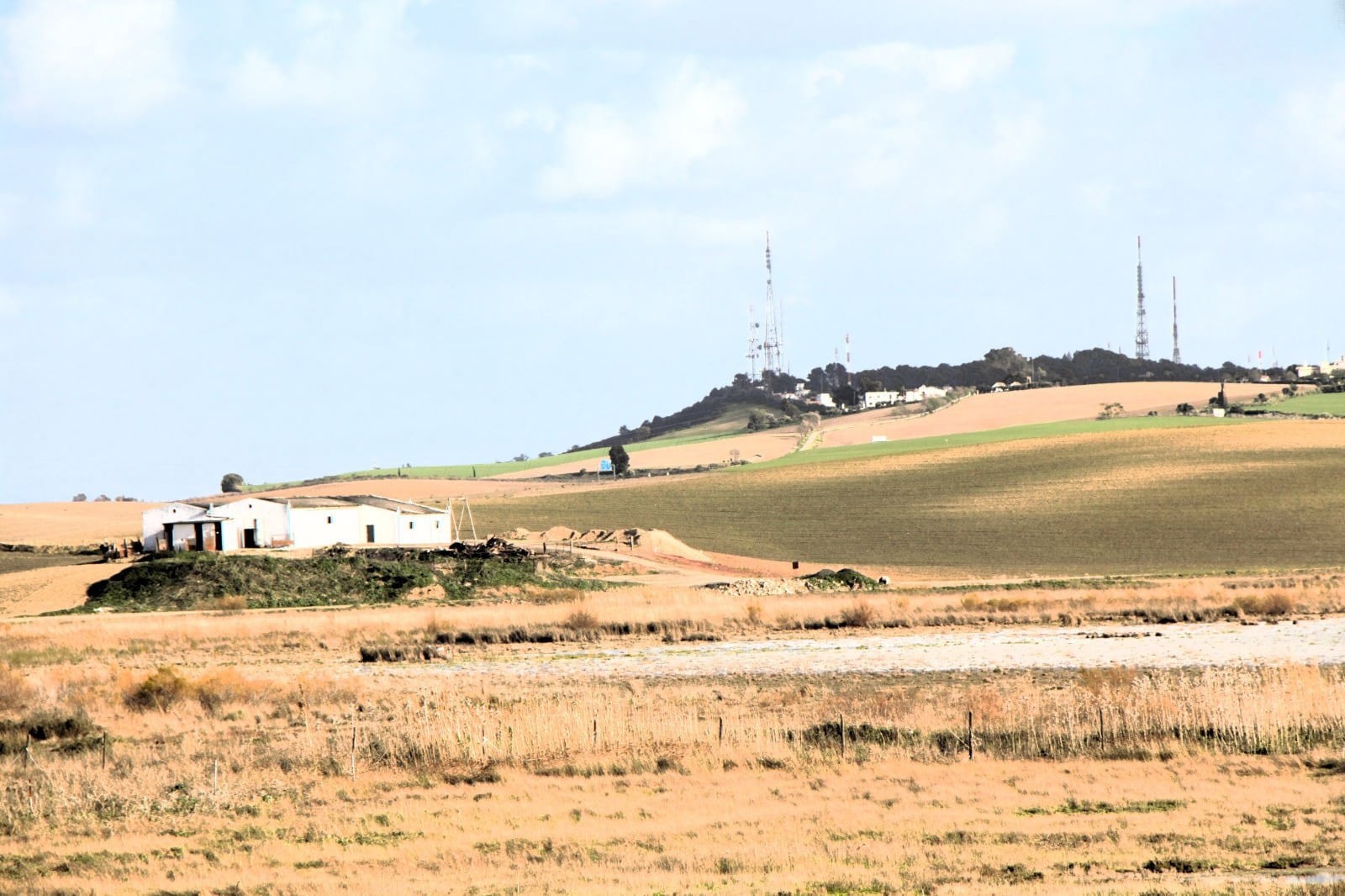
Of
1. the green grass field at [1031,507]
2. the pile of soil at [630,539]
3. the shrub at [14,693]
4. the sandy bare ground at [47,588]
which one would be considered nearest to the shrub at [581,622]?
the shrub at [14,693]

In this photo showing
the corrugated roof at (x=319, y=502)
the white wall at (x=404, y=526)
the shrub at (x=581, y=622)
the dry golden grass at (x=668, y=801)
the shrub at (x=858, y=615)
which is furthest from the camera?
the white wall at (x=404, y=526)

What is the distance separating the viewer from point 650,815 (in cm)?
2111

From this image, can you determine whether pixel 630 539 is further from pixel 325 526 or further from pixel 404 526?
pixel 325 526

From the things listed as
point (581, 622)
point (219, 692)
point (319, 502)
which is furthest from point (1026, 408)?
point (219, 692)

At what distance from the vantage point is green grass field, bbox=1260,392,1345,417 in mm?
137250

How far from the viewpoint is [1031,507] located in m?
98.6

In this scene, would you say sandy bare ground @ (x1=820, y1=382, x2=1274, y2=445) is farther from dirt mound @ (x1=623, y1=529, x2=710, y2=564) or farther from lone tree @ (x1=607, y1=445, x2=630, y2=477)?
dirt mound @ (x1=623, y1=529, x2=710, y2=564)

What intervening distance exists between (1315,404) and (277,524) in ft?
344

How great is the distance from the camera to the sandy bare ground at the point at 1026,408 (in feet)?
510

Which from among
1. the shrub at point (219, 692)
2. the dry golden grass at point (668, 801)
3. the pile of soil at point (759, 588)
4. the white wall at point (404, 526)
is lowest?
the pile of soil at point (759, 588)

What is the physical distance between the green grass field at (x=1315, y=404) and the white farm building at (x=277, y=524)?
3491 inches

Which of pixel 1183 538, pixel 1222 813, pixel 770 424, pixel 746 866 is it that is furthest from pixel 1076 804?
pixel 770 424

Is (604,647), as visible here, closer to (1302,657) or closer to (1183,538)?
(1302,657)

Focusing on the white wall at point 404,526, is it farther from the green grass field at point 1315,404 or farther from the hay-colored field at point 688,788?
the green grass field at point 1315,404
